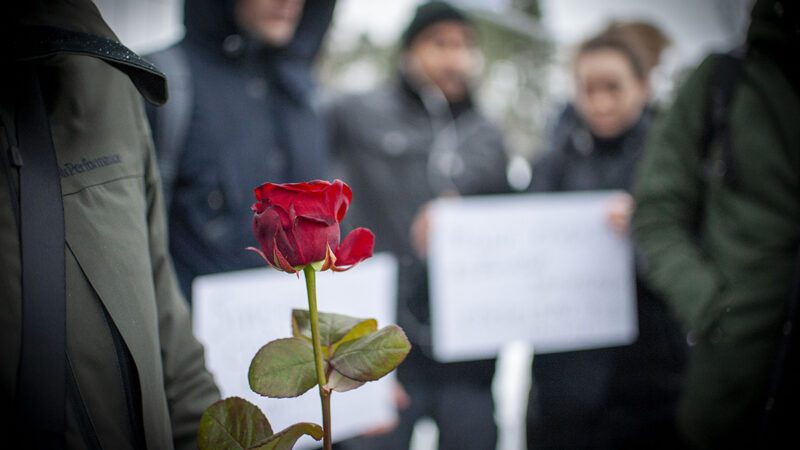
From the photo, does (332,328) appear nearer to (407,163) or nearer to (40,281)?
(40,281)

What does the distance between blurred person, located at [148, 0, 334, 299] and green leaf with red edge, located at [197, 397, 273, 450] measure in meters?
1.01

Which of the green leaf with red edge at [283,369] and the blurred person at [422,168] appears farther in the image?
the blurred person at [422,168]

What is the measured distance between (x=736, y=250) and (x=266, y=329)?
112 cm

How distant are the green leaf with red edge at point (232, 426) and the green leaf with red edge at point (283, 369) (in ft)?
0.12

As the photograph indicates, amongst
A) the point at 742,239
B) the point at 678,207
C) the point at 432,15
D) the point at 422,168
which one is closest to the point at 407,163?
the point at 422,168

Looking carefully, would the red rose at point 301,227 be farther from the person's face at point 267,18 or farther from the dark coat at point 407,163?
the dark coat at point 407,163

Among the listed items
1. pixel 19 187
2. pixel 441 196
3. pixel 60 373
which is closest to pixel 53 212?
pixel 19 187

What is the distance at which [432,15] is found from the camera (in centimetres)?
246

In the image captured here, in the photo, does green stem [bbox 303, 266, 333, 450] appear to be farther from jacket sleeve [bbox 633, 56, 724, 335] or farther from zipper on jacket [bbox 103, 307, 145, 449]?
jacket sleeve [bbox 633, 56, 724, 335]

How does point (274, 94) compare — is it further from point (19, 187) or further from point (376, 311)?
point (19, 187)

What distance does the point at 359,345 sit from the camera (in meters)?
0.58

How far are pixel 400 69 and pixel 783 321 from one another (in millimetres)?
1762

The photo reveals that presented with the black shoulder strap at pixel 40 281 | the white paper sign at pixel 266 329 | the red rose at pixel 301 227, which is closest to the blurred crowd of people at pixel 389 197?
the black shoulder strap at pixel 40 281

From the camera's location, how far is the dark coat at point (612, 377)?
2141 mm
